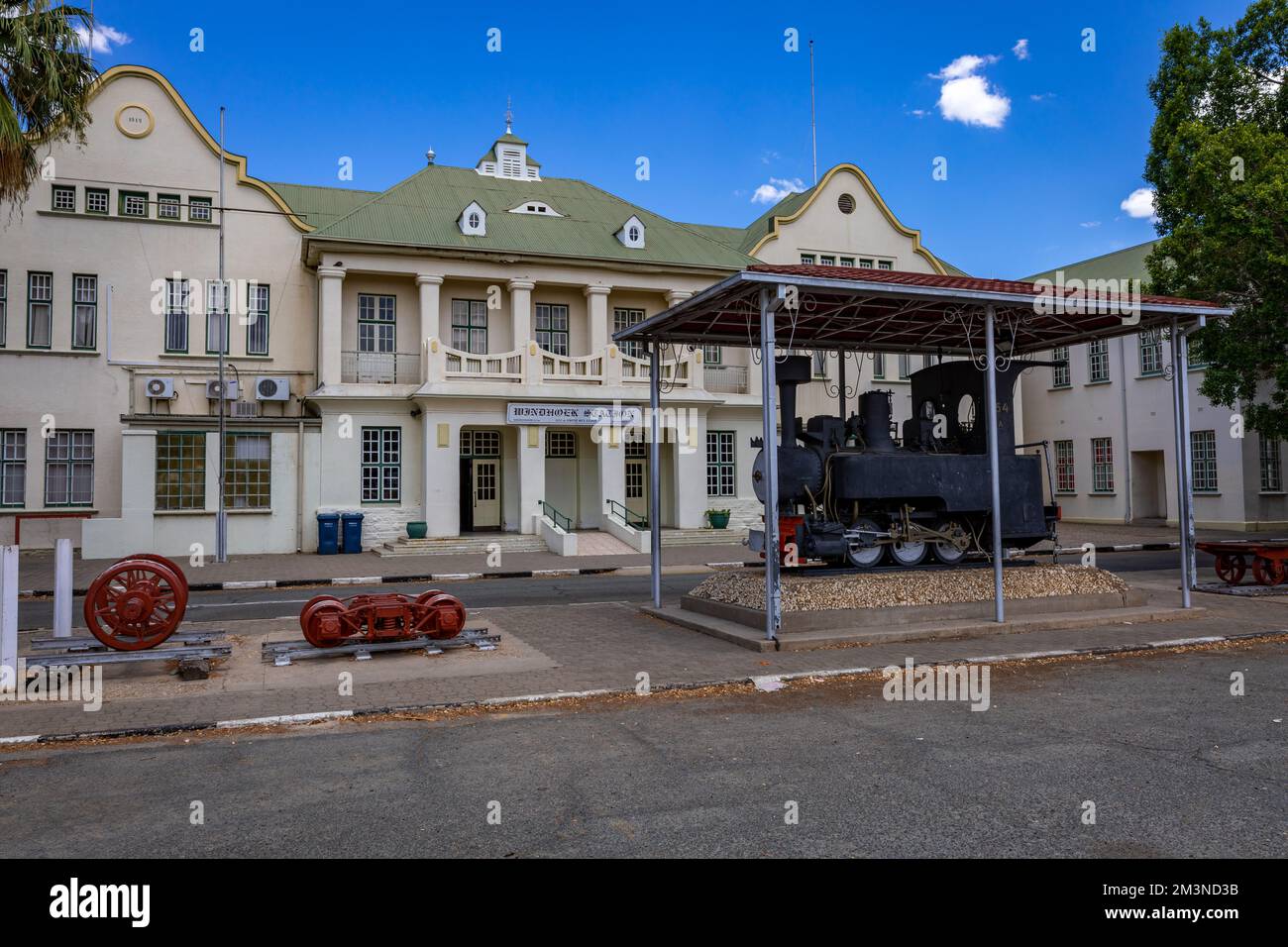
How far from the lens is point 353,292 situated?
28.1m

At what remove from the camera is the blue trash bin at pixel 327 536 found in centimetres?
2544

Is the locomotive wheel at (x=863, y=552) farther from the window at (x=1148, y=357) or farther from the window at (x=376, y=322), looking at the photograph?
the window at (x=1148, y=357)

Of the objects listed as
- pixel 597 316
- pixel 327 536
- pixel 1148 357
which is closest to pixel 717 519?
pixel 597 316

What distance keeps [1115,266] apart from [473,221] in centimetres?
2594

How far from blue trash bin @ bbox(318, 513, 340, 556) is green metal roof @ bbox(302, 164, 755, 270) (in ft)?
26.4

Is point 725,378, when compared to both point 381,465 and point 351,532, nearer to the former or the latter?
point 381,465

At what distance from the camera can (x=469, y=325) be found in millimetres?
29375

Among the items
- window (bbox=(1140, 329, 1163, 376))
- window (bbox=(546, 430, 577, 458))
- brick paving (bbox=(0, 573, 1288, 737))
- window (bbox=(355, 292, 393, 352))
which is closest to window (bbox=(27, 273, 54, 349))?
window (bbox=(355, 292, 393, 352))

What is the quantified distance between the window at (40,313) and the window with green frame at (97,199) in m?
2.35

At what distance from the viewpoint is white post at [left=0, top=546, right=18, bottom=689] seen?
838 cm

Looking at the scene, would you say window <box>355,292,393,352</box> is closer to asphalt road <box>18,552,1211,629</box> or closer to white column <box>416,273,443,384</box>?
white column <box>416,273,443,384</box>

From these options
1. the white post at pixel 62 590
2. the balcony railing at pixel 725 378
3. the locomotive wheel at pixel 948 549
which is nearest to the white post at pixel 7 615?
the white post at pixel 62 590

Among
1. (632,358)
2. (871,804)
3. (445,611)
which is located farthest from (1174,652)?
(632,358)
